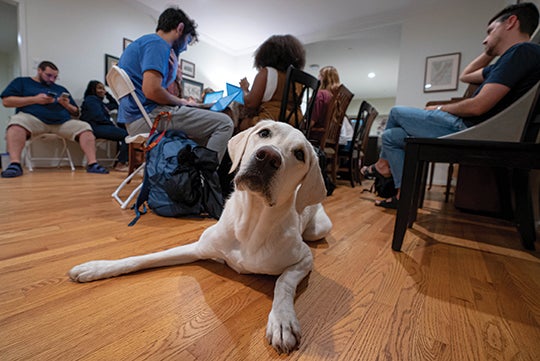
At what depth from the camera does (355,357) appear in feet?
1.92

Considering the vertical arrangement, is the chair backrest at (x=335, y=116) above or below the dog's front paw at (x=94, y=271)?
above

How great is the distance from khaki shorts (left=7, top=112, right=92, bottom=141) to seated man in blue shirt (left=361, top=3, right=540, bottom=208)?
4243mm

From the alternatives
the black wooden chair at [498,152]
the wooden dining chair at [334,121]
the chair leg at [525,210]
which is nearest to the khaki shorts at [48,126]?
the wooden dining chair at [334,121]

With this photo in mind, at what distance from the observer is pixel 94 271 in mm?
827

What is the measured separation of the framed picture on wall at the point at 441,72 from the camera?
4.32 m

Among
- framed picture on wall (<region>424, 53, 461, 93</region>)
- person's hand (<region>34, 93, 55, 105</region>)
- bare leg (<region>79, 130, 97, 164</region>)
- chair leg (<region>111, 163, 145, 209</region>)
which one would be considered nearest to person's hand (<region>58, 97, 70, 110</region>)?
person's hand (<region>34, 93, 55, 105</region>)

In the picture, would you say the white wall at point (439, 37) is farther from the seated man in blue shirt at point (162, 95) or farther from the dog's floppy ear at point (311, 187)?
the dog's floppy ear at point (311, 187)

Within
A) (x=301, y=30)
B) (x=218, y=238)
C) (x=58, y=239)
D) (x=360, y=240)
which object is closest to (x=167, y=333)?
(x=218, y=238)

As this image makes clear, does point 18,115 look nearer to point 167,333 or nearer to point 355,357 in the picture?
point 167,333

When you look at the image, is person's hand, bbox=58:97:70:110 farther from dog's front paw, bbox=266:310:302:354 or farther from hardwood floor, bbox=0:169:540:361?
dog's front paw, bbox=266:310:302:354

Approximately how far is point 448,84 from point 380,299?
5.05 metres

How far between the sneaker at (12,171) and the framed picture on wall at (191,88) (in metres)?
3.71

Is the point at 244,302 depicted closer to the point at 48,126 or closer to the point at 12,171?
the point at 12,171

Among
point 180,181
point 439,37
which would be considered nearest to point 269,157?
point 180,181
